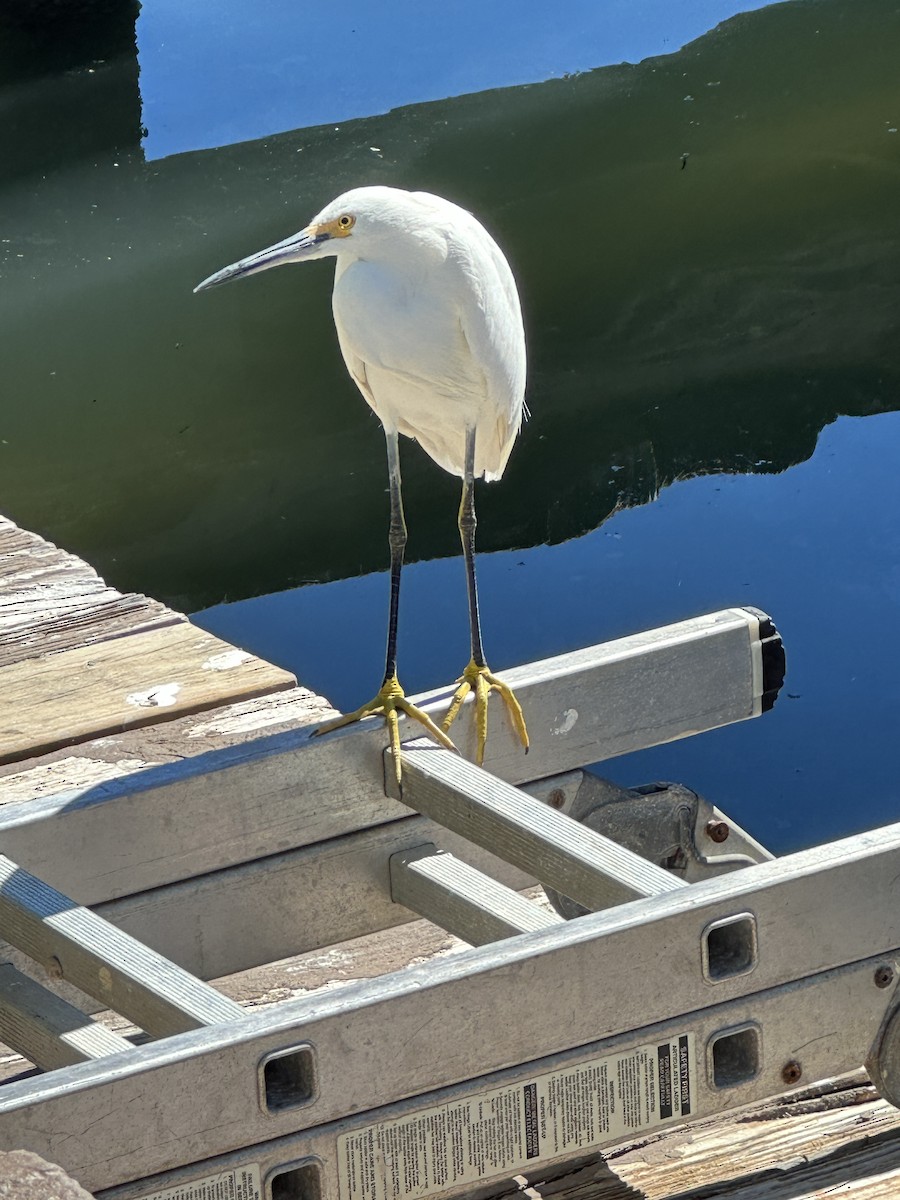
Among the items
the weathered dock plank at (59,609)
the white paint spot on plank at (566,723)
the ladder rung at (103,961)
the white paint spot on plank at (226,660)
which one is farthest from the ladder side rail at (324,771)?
the weathered dock plank at (59,609)

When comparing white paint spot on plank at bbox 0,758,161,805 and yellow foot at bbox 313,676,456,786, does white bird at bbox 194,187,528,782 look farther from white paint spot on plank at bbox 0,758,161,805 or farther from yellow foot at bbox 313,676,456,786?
white paint spot on plank at bbox 0,758,161,805

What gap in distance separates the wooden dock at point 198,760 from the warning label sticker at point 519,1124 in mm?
82

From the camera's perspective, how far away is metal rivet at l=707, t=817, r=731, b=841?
231 centimetres

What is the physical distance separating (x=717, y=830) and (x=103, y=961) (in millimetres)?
992

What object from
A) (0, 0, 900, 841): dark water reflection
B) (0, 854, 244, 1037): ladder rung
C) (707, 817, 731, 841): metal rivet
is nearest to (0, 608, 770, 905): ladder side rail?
(0, 854, 244, 1037): ladder rung

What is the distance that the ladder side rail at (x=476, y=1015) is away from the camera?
134cm

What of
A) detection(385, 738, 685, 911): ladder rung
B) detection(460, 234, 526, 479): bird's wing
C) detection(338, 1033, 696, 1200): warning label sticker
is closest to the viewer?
detection(338, 1033, 696, 1200): warning label sticker

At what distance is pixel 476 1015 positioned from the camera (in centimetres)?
146

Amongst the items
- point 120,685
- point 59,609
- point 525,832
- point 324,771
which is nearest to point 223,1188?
point 525,832

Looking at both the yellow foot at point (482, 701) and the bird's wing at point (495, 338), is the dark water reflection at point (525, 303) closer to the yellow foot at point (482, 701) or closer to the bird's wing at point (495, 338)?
the bird's wing at point (495, 338)

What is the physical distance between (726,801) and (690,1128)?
1.46m

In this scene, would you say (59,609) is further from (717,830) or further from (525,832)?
(525,832)

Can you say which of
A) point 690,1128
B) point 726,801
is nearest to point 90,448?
point 726,801

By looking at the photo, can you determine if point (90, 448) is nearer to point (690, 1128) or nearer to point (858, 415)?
point (858, 415)
